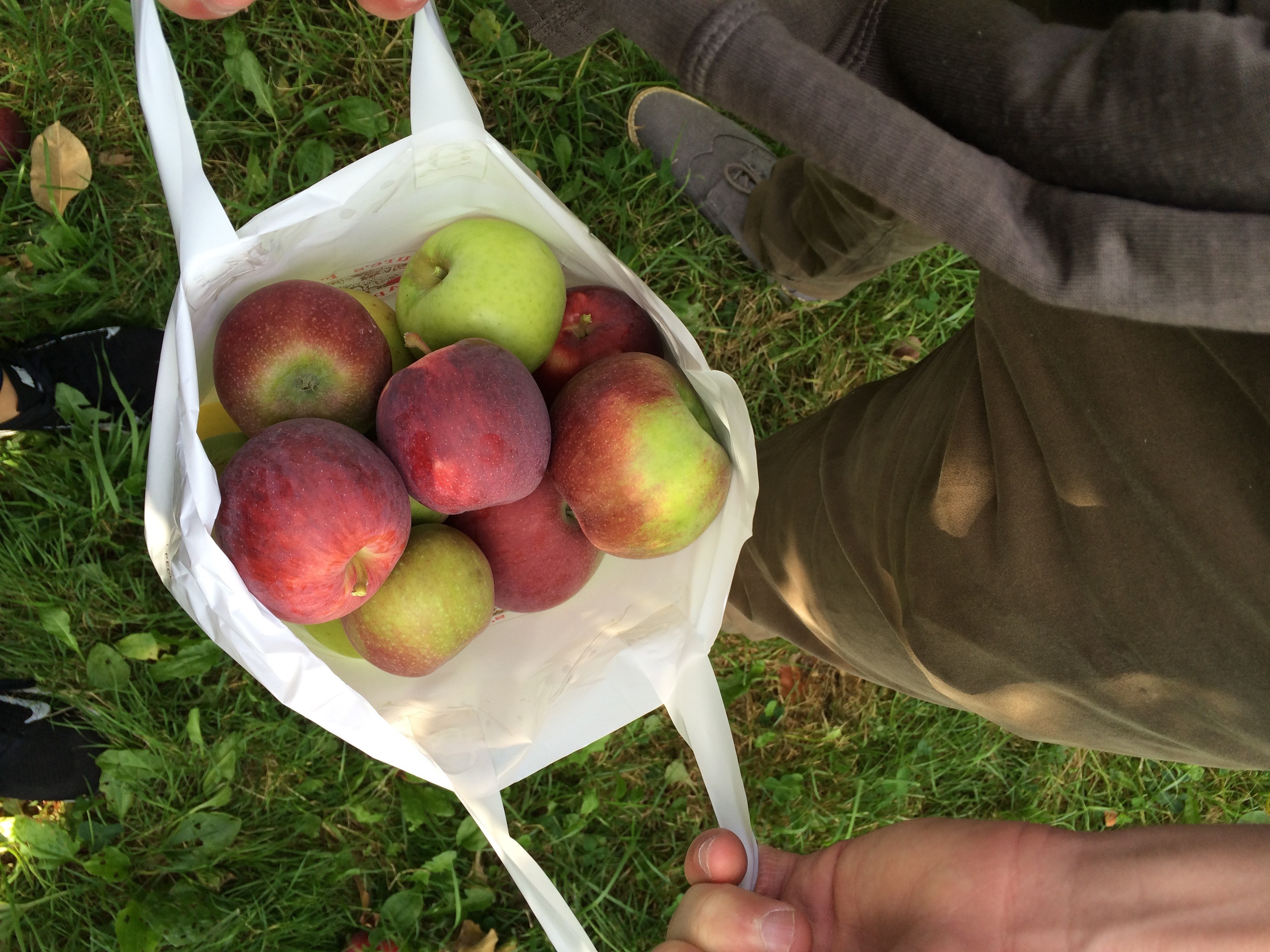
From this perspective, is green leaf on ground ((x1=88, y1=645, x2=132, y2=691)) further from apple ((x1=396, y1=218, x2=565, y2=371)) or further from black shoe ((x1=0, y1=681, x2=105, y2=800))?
apple ((x1=396, y1=218, x2=565, y2=371))

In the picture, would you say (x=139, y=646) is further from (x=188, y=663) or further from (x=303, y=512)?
(x=303, y=512)

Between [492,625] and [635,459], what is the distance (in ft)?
1.78

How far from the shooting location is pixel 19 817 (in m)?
1.89

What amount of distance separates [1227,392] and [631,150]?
164cm

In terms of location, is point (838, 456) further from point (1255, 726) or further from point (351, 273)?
point (351, 273)

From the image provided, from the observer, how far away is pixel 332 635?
1465 millimetres

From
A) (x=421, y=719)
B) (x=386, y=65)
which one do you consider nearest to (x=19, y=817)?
(x=421, y=719)

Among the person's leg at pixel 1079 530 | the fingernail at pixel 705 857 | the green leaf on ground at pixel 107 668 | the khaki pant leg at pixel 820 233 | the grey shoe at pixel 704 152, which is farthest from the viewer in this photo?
the grey shoe at pixel 704 152

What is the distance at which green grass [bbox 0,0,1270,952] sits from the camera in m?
1.93

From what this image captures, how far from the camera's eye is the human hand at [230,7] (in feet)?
3.11

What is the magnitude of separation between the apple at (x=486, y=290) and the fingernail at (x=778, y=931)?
2.93ft

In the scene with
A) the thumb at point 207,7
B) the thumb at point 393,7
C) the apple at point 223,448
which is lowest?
the apple at point 223,448

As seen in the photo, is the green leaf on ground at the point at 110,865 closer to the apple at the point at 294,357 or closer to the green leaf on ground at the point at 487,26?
the apple at the point at 294,357

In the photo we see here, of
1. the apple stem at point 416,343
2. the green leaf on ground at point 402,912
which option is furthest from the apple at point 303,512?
the green leaf on ground at point 402,912
